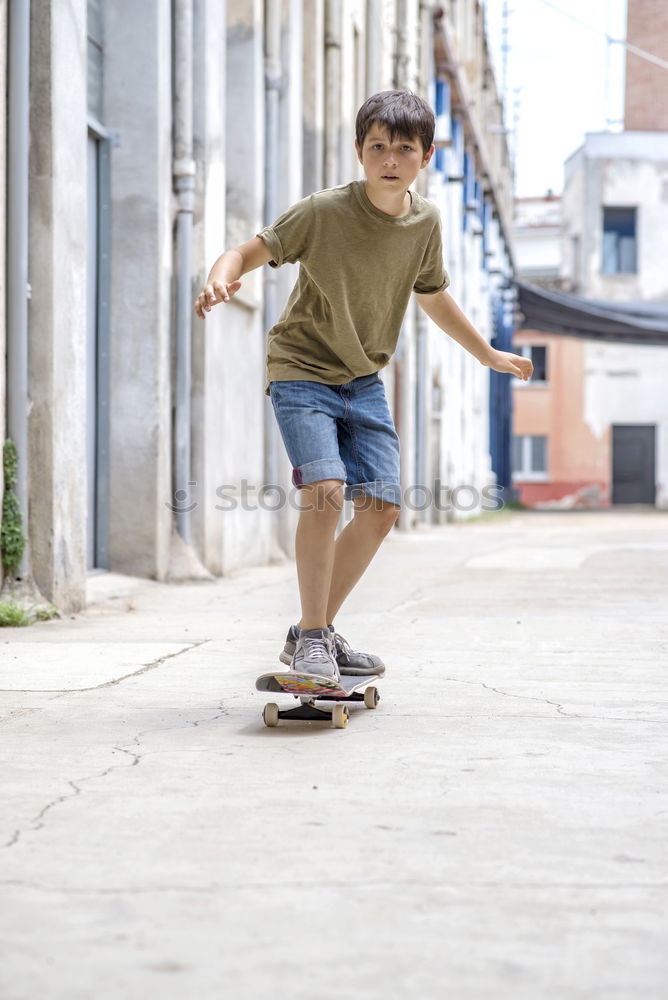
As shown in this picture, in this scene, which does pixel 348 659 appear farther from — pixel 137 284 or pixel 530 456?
pixel 530 456

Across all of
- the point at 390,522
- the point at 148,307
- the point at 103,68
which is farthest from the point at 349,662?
the point at 103,68

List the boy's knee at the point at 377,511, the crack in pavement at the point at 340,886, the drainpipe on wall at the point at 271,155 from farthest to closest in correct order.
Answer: the drainpipe on wall at the point at 271,155
the boy's knee at the point at 377,511
the crack in pavement at the point at 340,886

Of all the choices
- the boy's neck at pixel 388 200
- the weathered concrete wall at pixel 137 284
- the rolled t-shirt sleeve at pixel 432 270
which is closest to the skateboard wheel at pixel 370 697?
the rolled t-shirt sleeve at pixel 432 270

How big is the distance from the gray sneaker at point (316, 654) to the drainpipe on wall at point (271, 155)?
7335 millimetres

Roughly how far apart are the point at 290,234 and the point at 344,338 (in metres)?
0.32

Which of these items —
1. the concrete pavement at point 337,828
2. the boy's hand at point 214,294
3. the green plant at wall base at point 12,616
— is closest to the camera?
the concrete pavement at point 337,828

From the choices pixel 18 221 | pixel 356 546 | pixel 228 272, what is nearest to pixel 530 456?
pixel 18 221

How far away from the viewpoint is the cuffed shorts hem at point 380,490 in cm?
385

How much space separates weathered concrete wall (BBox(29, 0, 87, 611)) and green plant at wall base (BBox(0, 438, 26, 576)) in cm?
17

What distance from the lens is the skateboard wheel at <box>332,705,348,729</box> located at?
3484 mm

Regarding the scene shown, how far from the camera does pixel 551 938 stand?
1.87 m

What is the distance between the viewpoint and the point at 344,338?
375 cm

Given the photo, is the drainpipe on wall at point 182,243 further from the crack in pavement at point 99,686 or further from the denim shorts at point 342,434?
the denim shorts at point 342,434

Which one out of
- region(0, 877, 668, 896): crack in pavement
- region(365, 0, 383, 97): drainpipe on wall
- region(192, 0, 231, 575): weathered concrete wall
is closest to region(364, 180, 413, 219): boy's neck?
region(0, 877, 668, 896): crack in pavement
